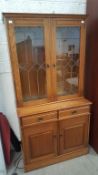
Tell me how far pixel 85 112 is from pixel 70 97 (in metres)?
0.27

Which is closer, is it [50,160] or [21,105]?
[21,105]

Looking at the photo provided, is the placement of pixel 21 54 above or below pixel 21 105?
above

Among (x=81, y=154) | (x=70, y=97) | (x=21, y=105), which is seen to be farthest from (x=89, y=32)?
(x=81, y=154)

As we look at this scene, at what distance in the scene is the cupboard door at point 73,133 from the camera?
1.91 meters

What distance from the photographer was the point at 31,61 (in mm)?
1767

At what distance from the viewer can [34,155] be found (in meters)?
1.88

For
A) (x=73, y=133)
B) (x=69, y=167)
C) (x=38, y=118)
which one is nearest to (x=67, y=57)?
(x=38, y=118)

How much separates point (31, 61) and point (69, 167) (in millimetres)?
1421

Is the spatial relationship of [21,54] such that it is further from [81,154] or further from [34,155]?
[81,154]

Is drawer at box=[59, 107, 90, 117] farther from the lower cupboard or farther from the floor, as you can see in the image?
the floor

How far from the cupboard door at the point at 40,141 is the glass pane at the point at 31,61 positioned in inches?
14.7

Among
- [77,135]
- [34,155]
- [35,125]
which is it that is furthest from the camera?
[77,135]

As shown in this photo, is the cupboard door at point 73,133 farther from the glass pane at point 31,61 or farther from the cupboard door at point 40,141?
the glass pane at point 31,61

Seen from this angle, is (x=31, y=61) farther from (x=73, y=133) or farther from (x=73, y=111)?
(x=73, y=133)
